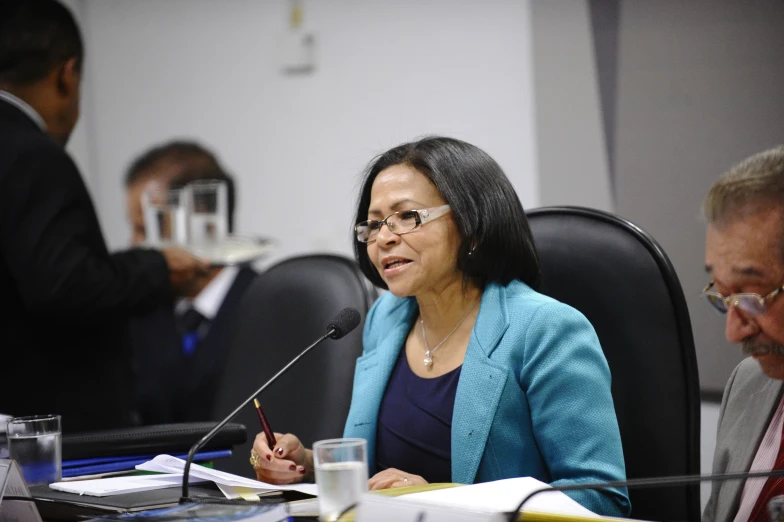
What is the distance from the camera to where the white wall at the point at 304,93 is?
2682 millimetres

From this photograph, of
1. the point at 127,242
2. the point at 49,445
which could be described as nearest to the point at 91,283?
the point at 49,445

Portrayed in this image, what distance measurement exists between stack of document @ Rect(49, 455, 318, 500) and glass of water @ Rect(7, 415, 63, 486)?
0.22 ft

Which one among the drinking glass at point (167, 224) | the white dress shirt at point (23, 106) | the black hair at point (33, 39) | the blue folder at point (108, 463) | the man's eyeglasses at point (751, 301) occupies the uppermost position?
the black hair at point (33, 39)

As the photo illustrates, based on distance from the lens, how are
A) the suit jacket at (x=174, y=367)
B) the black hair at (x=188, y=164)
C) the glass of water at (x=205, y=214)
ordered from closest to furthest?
the glass of water at (x=205, y=214) → the suit jacket at (x=174, y=367) → the black hair at (x=188, y=164)

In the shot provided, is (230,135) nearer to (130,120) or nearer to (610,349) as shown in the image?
(130,120)

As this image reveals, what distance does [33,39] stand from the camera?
221 cm

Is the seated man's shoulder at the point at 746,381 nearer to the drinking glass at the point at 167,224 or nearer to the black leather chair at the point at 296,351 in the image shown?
the black leather chair at the point at 296,351

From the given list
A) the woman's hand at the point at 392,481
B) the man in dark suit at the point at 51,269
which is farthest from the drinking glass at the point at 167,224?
the woman's hand at the point at 392,481

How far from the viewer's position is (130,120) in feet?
12.3

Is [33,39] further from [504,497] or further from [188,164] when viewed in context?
[504,497]

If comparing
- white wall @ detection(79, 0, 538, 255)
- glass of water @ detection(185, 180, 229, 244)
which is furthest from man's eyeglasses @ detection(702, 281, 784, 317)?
glass of water @ detection(185, 180, 229, 244)

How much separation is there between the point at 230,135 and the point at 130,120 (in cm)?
56

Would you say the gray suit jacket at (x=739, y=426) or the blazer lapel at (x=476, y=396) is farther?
the blazer lapel at (x=476, y=396)

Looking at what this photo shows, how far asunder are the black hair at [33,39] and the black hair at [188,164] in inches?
47.6
